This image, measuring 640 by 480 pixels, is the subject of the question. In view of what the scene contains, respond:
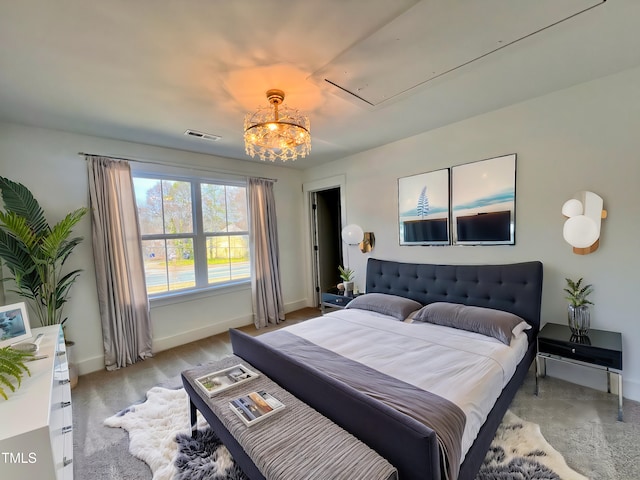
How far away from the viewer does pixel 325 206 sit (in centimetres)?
536

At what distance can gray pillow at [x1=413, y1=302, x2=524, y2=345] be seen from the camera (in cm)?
223

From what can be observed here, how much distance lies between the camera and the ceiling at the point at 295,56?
4.59 feet

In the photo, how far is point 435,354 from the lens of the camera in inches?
79.6

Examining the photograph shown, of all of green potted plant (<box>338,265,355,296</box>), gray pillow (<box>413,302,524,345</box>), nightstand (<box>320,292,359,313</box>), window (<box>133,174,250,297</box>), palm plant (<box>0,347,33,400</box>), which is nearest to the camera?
palm plant (<box>0,347,33,400</box>)

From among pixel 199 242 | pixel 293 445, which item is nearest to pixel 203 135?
pixel 199 242

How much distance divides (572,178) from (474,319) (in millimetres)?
1501

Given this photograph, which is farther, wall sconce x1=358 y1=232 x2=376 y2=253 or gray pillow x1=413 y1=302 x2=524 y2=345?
wall sconce x1=358 y1=232 x2=376 y2=253

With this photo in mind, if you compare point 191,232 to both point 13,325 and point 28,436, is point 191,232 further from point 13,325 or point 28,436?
point 28,436

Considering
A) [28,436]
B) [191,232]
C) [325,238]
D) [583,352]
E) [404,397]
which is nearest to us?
[28,436]

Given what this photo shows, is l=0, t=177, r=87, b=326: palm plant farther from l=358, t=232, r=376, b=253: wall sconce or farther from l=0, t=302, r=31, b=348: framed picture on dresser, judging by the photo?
l=358, t=232, r=376, b=253: wall sconce

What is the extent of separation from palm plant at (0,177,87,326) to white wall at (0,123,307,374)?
0.72 ft

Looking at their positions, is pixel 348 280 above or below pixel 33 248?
below

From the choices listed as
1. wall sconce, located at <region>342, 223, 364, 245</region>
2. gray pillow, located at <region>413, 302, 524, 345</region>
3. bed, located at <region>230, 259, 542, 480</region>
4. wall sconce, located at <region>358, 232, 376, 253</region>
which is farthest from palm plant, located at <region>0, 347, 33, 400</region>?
wall sconce, located at <region>358, 232, 376, 253</region>

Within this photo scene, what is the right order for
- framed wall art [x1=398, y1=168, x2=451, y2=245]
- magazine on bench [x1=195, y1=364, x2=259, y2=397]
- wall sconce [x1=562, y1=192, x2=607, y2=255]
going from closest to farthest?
magazine on bench [x1=195, y1=364, x2=259, y2=397]
wall sconce [x1=562, y1=192, x2=607, y2=255]
framed wall art [x1=398, y1=168, x2=451, y2=245]
